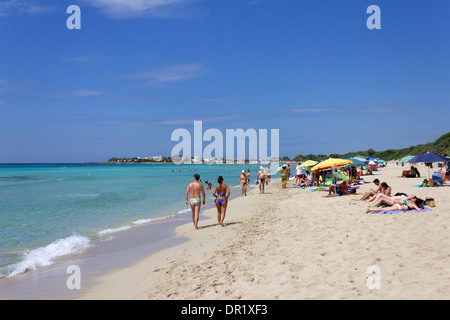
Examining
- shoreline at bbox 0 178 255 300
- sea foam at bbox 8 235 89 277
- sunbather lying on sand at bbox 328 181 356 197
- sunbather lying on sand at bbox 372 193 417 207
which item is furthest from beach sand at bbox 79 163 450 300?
sunbather lying on sand at bbox 328 181 356 197

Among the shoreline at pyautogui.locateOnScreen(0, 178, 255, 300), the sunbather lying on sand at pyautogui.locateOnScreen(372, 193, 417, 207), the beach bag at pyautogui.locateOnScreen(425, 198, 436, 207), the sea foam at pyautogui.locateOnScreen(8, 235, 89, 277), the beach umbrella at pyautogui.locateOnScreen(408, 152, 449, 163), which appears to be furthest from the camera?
the beach umbrella at pyautogui.locateOnScreen(408, 152, 449, 163)

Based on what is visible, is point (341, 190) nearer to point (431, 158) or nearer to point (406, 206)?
point (406, 206)

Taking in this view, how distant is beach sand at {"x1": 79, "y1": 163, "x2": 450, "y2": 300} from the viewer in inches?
170

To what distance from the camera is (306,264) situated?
5.29 metres

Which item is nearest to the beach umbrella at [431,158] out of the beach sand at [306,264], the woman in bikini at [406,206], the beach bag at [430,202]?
the beach bag at [430,202]

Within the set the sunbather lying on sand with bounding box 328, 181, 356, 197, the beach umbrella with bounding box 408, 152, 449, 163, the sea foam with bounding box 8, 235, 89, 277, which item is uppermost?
the beach umbrella with bounding box 408, 152, 449, 163

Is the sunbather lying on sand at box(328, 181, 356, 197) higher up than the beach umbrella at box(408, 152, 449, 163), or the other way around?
the beach umbrella at box(408, 152, 449, 163)

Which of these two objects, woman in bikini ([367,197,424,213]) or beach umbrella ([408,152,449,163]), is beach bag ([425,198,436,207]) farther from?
beach umbrella ([408,152,449,163])

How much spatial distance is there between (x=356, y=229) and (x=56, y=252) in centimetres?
724

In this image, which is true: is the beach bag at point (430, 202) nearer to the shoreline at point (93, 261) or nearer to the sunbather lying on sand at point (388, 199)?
the sunbather lying on sand at point (388, 199)

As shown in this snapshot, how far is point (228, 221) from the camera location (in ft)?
37.0

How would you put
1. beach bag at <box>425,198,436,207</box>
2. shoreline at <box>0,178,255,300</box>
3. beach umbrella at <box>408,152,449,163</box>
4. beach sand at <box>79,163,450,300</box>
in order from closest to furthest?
beach sand at <box>79,163,450,300</box>
shoreline at <box>0,178,255,300</box>
beach bag at <box>425,198,436,207</box>
beach umbrella at <box>408,152,449,163</box>

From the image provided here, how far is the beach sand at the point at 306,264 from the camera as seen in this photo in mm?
4316
